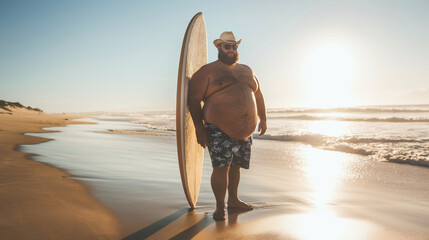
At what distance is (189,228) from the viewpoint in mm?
2221

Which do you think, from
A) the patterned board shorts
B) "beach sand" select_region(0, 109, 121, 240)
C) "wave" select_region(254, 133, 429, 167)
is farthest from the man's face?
"wave" select_region(254, 133, 429, 167)

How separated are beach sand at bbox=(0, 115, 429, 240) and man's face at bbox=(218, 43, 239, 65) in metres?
1.37

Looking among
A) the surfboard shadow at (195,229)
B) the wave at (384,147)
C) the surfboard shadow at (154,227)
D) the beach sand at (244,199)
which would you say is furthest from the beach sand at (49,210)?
the wave at (384,147)

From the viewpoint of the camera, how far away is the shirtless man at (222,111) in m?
2.51

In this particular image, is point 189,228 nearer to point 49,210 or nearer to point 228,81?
point 49,210

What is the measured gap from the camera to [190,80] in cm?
256

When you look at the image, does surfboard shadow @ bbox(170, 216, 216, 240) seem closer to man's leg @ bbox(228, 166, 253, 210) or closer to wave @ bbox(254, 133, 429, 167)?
man's leg @ bbox(228, 166, 253, 210)

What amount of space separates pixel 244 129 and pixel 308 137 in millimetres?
8148

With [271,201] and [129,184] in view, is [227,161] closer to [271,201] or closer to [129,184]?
[271,201]

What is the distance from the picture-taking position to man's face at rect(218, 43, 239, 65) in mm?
2662

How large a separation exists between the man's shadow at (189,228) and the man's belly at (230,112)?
2.30 ft

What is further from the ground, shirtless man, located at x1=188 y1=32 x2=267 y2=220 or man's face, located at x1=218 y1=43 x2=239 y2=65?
man's face, located at x1=218 y1=43 x2=239 y2=65

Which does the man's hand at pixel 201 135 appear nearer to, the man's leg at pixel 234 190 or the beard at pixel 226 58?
the man's leg at pixel 234 190

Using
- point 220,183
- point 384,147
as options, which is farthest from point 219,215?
point 384,147
